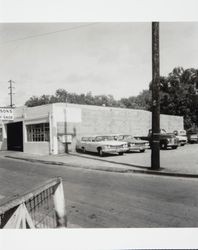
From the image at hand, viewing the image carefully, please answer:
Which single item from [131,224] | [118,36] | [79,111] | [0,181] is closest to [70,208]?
[131,224]

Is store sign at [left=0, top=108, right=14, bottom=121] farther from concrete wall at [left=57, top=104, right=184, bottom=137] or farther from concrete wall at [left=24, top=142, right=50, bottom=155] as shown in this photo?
concrete wall at [left=57, top=104, right=184, bottom=137]

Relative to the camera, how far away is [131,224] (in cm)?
497

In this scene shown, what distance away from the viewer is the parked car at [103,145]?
16938 mm

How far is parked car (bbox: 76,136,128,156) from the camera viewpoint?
16.9m

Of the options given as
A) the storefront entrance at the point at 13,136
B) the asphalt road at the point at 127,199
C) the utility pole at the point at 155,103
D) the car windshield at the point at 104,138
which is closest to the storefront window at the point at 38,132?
the car windshield at the point at 104,138

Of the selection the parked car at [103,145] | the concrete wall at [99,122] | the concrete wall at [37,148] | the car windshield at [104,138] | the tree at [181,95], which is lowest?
the concrete wall at [37,148]

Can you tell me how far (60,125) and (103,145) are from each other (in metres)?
4.98

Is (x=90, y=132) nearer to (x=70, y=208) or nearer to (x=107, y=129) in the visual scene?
(x=107, y=129)

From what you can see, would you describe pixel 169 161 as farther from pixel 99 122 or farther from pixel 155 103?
pixel 99 122

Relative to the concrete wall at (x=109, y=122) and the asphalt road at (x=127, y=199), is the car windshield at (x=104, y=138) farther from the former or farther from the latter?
the asphalt road at (x=127, y=199)

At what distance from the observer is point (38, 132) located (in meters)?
22.0

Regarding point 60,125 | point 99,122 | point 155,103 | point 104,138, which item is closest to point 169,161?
point 155,103

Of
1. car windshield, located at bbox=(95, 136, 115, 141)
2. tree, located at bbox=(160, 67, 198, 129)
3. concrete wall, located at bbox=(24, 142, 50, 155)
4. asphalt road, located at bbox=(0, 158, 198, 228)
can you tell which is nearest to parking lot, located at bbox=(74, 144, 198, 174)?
asphalt road, located at bbox=(0, 158, 198, 228)

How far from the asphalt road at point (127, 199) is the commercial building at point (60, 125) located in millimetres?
10446
